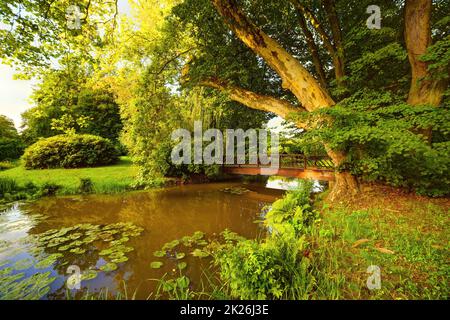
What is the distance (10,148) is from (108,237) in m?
23.3

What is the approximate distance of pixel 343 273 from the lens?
3086mm

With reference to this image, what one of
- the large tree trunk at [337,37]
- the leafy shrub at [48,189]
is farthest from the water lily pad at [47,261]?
the large tree trunk at [337,37]

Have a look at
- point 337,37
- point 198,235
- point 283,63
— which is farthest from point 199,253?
point 337,37

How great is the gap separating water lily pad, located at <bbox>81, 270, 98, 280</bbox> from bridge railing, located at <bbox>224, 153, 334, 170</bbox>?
9.85 metres

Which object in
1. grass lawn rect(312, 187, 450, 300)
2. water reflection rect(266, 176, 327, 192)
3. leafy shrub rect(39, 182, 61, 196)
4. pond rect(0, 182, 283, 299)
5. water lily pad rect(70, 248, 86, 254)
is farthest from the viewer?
water reflection rect(266, 176, 327, 192)

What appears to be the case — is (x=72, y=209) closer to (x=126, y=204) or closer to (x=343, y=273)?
(x=126, y=204)

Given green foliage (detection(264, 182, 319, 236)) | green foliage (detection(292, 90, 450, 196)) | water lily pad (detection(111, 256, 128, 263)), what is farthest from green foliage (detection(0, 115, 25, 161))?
green foliage (detection(292, 90, 450, 196))

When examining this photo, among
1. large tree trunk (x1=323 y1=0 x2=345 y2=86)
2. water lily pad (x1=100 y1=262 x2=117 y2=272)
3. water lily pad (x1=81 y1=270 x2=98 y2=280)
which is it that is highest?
large tree trunk (x1=323 y1=0 x2=345 y2=86)

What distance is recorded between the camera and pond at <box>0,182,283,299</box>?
12.2 feet

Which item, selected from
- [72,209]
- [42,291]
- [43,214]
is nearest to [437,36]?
[42,291]

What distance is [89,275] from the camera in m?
3.90

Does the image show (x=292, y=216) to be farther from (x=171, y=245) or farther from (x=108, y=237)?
(x=108, y=237)

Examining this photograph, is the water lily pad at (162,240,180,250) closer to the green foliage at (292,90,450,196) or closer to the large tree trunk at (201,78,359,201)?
the green foliage at (292,90,450,196)
